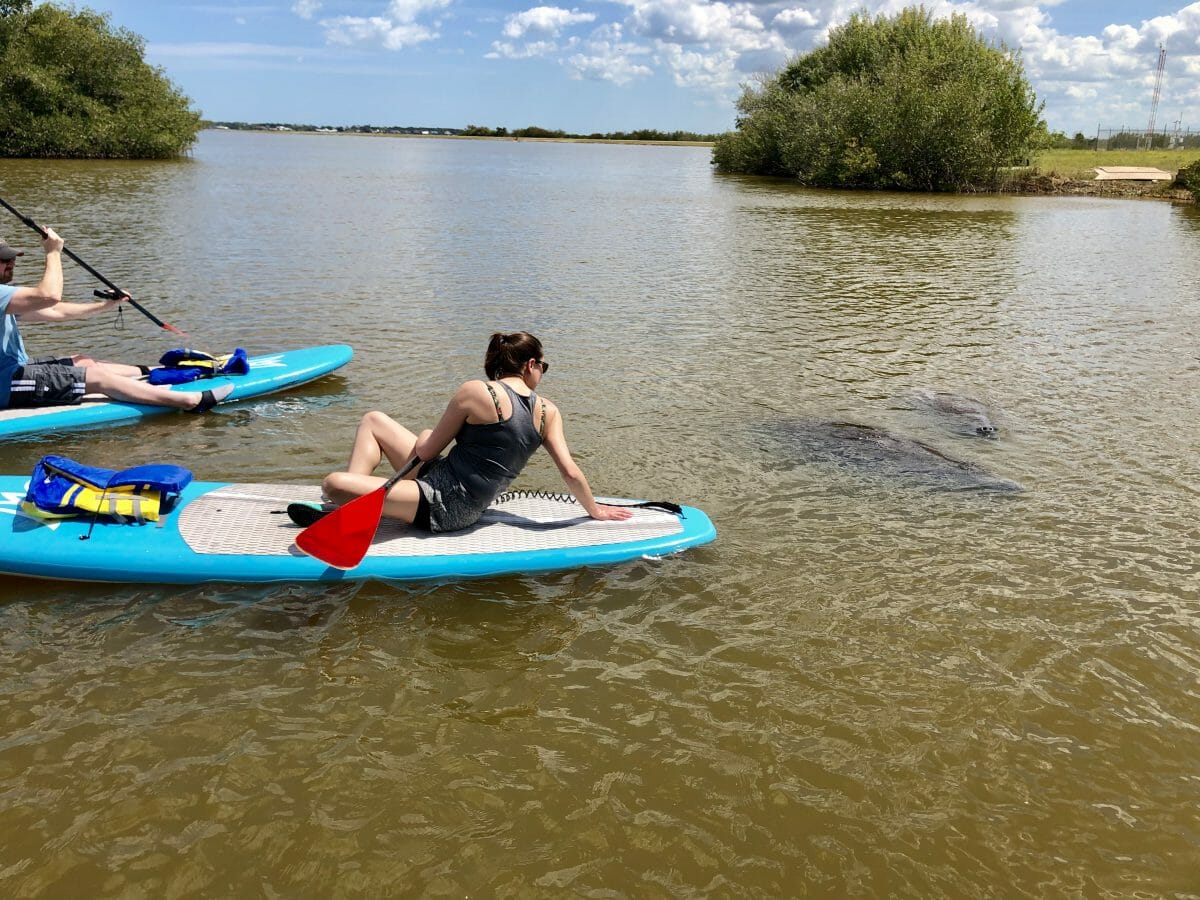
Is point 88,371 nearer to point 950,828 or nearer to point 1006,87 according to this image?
point 950,828

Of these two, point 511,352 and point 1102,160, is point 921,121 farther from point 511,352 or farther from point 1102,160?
point 511,352

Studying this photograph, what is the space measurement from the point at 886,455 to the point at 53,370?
750 cm

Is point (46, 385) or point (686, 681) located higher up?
point (46, 385)

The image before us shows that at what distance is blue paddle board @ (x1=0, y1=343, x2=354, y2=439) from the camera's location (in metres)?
7.95

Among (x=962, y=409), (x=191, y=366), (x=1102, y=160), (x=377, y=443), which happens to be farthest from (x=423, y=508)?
(x=1102, y=160)

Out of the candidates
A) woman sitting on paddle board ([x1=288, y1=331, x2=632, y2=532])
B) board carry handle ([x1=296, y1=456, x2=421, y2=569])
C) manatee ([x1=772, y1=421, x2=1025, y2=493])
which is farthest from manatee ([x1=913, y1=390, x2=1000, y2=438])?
board carry handle ([x1=296, y1=456, x2=421, y2=569])

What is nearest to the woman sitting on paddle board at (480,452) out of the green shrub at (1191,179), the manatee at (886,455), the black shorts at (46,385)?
the manatee at (886,455)

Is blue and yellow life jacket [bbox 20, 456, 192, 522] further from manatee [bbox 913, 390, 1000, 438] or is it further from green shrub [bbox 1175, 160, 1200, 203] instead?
green shrub [bbox 1175, 160, 1200, 203]

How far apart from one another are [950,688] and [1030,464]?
4.01 meters

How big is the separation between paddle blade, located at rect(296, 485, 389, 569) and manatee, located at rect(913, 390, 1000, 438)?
614 cm

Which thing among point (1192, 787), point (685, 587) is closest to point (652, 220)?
point (685, 587)

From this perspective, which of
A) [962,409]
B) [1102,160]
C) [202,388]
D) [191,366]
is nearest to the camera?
[202,388]

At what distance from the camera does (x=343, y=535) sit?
5266 mm

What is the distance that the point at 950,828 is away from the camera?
12.3 ft
